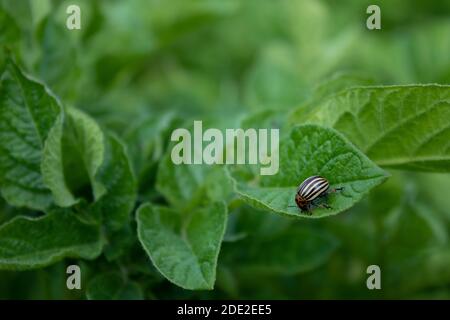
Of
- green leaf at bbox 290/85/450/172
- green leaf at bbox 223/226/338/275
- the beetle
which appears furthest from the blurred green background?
the beetle

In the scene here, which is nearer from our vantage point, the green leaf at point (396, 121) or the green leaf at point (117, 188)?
the green leaf at point (396, 121)

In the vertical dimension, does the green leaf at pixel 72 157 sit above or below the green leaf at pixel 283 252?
above

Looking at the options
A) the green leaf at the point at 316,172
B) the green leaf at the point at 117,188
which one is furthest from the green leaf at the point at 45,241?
the green leaf at the point at 316,172

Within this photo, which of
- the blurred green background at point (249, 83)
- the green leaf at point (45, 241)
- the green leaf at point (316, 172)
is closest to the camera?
the green leaf at point (316, 172)

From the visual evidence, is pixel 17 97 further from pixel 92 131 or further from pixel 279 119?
pixel 279 119

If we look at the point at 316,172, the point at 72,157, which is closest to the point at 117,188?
the point at 72,157

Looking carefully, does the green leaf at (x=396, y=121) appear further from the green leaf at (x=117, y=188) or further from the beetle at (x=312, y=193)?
the green leaf at (x=117, y=188)

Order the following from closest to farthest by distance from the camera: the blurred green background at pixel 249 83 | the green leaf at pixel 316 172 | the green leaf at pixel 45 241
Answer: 1. the green leaf at pixel 316 172
2. the green leaf at pixel 45 241
3. the blurred green background at pixel 249 83
